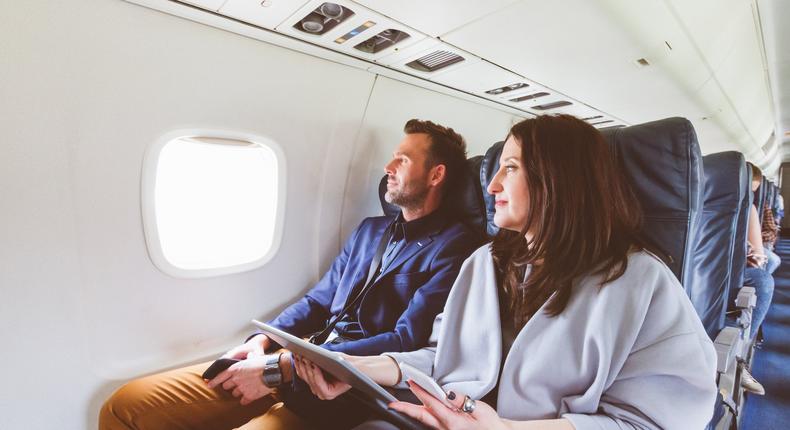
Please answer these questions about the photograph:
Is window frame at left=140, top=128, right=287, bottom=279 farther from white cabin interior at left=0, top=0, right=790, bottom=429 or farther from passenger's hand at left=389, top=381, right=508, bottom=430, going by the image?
passenger's hand at left=389, top=381, right=508, bottom=430

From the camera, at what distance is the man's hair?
211 cm

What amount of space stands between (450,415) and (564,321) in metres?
0.42

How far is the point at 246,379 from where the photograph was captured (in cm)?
163

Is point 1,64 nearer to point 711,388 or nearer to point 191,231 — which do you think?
point 191,231

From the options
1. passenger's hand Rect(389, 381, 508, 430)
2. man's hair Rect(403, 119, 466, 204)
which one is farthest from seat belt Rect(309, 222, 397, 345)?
passenger's hand Rect(389, 381, 508, 430)

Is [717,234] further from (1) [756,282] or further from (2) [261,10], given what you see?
(2) [261,10]

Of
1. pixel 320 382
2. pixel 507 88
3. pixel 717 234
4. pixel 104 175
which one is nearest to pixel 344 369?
pixel 320 382

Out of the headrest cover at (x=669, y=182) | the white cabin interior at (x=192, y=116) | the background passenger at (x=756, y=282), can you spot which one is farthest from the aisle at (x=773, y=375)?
the white cabin interior at (x=192, y=116)

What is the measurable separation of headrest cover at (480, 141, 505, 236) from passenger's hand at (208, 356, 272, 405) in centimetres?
117

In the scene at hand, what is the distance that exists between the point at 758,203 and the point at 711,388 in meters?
3.65

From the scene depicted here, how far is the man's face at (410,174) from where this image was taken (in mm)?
2061

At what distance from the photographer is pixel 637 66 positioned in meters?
2.63

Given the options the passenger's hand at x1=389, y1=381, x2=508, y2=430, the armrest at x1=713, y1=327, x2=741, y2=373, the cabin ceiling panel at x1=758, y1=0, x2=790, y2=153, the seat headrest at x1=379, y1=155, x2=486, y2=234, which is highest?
the cabin ceiling panel at x1=758, y1=0, x2=790, y2=153

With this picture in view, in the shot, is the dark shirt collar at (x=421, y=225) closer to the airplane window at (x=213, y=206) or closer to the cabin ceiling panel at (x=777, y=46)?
the airplane window at (x=213, y=206)
